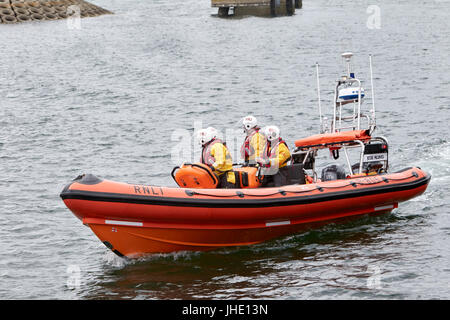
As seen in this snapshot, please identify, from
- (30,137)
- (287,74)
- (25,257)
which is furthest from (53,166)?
(287,74)

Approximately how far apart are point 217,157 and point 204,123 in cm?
890

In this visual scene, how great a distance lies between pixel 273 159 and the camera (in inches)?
382

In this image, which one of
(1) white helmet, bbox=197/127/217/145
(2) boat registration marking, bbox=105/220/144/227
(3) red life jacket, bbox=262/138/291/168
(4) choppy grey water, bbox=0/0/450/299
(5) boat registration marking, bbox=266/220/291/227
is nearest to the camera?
(2) boat registration marking, bbox=105/220/144/227

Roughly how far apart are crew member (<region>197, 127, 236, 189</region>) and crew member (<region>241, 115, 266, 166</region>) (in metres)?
0.48

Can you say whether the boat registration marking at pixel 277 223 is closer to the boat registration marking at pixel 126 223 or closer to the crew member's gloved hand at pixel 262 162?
the crew member's gloved hand at pixel 262 162

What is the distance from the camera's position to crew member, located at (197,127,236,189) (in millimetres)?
9414

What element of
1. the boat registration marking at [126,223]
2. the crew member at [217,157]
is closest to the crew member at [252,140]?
the crew member at [217,157]

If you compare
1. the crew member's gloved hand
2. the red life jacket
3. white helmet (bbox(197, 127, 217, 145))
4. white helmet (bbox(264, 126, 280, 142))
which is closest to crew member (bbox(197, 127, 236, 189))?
white helmet (bbox(197, 127, 217, 145))

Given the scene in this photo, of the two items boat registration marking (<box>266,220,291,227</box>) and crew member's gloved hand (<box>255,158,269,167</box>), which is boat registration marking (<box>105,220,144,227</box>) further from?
crew member's gloved hand (<box>255,158,269,167</box>)

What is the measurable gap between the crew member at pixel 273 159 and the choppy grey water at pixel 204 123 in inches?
32.6

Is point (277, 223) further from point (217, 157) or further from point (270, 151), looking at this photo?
point (217, 157)

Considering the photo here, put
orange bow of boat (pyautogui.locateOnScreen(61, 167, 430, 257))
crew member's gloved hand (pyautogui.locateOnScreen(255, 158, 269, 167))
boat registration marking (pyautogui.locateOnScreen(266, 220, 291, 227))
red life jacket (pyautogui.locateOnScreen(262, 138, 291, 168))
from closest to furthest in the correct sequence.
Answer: orange bow of boat (pyautogui.locateOnScreen(61, 167, 430, 257))
boat registration marking (pyautogui.locateOnScreen(266, 220, 291, 227))
crew member's gloved hand (pyautogui.locateOnScreen(255, 158, 269, 167))
red life jacket (pyautogui.locateOnScreen(262, 138, 291, 168))

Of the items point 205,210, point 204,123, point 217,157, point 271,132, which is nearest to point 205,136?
point 217,157
